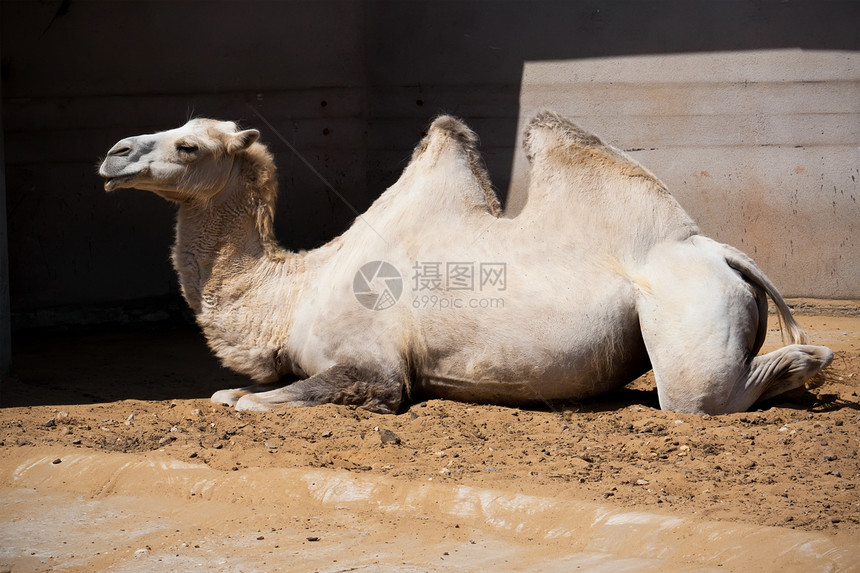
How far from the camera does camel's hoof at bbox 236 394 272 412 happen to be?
5.56m

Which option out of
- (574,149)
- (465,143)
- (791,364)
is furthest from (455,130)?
(791,364)

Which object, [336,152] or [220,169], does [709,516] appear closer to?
[220,169]

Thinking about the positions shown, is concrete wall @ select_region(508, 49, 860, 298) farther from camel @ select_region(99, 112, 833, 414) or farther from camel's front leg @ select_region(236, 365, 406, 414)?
camel's front leg @ select_region(236, 365, 406, 414)

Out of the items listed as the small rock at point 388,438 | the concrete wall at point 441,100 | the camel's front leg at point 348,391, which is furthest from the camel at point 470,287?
the concrete wall at point 441,100

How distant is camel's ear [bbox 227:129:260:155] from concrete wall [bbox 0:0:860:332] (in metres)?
3.06

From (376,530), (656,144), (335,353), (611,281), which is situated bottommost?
(376,530)

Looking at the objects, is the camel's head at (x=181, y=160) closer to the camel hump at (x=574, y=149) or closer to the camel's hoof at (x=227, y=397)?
the camel's hoof at (x=227, y=397)

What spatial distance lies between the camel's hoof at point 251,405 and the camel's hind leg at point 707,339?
2.18 meters

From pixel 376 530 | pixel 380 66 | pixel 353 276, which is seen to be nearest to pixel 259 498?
pixel 376 530

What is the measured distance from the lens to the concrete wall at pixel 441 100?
8.72 meters

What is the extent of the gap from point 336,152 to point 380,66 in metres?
0.92

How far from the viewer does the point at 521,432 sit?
521 centimetres

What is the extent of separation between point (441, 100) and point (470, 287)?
394 cm

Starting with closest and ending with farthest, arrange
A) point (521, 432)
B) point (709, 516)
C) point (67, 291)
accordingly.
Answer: point (709, 516) < point (521, 432) < point (67, 291)
